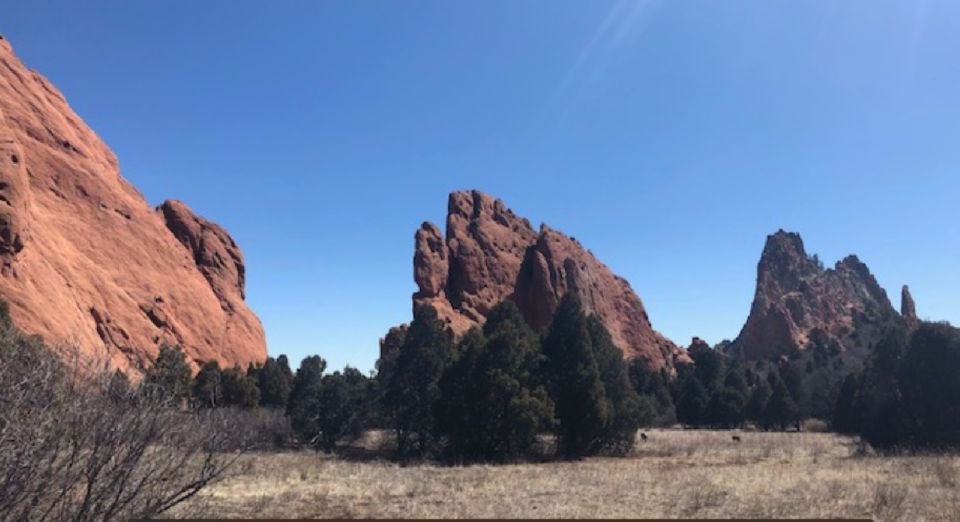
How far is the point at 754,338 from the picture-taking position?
476 feet

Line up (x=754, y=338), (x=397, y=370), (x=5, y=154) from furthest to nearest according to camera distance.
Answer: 1. (x=754, y=338)
2. (x=5, y=154)
3. (x=397, y=370)

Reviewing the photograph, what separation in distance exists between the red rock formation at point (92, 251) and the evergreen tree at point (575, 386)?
3092cm

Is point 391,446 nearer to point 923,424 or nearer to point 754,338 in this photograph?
point 923,424

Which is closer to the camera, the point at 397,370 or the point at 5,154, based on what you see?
the point at 397,370

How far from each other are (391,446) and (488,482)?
19951 mm

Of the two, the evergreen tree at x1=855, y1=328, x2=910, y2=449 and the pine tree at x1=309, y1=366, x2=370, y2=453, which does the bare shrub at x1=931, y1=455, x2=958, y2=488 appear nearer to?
the evergreen tree at x1=855, y1=328, x2=910, y2=449

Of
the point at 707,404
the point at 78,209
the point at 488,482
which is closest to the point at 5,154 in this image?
the point at 78,209

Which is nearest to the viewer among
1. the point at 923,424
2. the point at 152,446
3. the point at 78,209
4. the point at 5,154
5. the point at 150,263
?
the point at 152,446

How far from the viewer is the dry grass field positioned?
15.7 meters

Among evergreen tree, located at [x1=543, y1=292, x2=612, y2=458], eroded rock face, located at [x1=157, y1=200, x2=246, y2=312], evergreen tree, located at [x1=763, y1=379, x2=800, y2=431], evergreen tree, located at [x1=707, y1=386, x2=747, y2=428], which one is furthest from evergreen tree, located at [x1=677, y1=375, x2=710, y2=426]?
eroded rock face, located at [x1=157, y1=200, x2=246, y2=312]

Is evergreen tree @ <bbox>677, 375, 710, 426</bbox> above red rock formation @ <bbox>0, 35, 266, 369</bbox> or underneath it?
underneath

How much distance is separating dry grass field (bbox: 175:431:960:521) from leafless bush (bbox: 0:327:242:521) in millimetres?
2912

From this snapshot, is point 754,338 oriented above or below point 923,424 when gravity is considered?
above

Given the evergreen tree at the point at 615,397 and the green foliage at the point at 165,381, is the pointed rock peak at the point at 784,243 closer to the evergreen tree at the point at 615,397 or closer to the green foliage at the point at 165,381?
the evergreen tree at the point at 615,397
